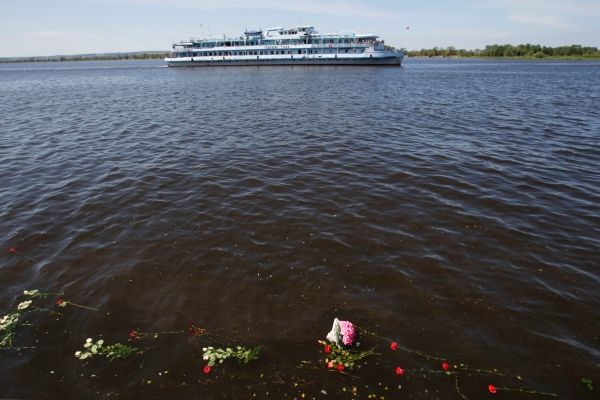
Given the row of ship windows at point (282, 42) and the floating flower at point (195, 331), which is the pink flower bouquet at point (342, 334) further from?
the row of ship windows at point (282, 42)

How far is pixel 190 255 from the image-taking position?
10.1 metres

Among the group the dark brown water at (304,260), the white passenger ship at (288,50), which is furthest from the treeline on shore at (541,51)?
the dark brown water at (304,260)

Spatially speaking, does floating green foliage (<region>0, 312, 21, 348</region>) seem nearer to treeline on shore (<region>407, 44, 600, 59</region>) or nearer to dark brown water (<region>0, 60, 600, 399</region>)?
dark brown water (<region>0, 60, 600, 399</region>)

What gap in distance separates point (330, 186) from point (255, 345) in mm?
9158

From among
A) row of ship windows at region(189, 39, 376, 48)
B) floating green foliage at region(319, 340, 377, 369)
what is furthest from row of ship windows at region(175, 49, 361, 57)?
floating green foliage at region(319, 340, 377, 369)

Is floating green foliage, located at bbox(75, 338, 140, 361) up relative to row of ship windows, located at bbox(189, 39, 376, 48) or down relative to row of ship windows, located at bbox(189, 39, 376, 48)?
down

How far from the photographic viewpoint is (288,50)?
352 feet

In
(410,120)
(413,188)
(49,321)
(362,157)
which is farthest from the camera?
(410,120)

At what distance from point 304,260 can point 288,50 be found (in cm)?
10979

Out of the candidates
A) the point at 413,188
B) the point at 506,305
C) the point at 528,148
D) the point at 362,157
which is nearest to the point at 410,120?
the point at 528,148

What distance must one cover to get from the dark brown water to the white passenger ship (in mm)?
87675

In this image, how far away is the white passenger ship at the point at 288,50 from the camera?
10000cm

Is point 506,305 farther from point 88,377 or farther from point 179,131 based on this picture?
point 179,131

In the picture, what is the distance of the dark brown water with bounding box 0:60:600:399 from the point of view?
6.54 m
